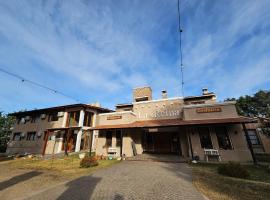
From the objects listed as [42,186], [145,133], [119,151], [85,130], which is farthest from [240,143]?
[85,130]

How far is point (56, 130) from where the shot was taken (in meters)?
21.0

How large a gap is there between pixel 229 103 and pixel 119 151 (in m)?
12.6

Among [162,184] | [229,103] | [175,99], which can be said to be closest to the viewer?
[162,184]

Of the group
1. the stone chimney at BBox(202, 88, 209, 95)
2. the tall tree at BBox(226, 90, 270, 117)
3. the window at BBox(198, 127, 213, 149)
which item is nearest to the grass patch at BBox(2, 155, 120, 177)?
the window at BBox(198, 127, 213, 149)

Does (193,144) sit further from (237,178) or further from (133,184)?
(133,184)

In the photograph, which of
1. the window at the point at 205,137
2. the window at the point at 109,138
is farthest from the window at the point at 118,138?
the window at the point at 205,137

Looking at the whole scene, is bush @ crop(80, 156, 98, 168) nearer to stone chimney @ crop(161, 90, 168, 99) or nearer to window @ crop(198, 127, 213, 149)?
window @ crop(198, 127, 213, 149)

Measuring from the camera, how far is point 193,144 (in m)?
13.1

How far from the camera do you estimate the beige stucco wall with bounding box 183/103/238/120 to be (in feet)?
42.5

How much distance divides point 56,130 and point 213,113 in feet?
69.0

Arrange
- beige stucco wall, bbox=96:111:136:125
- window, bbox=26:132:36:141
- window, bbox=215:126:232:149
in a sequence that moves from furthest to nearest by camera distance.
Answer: window, bbox=26:132:36:141 < beige stucco wall, bbox=96:111:136:125 < window, bbox=215:126:232:149

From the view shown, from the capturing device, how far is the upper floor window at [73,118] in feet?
71.4

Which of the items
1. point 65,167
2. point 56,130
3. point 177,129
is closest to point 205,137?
point 177,129

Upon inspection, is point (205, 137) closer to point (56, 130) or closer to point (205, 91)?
point (205, 91)
